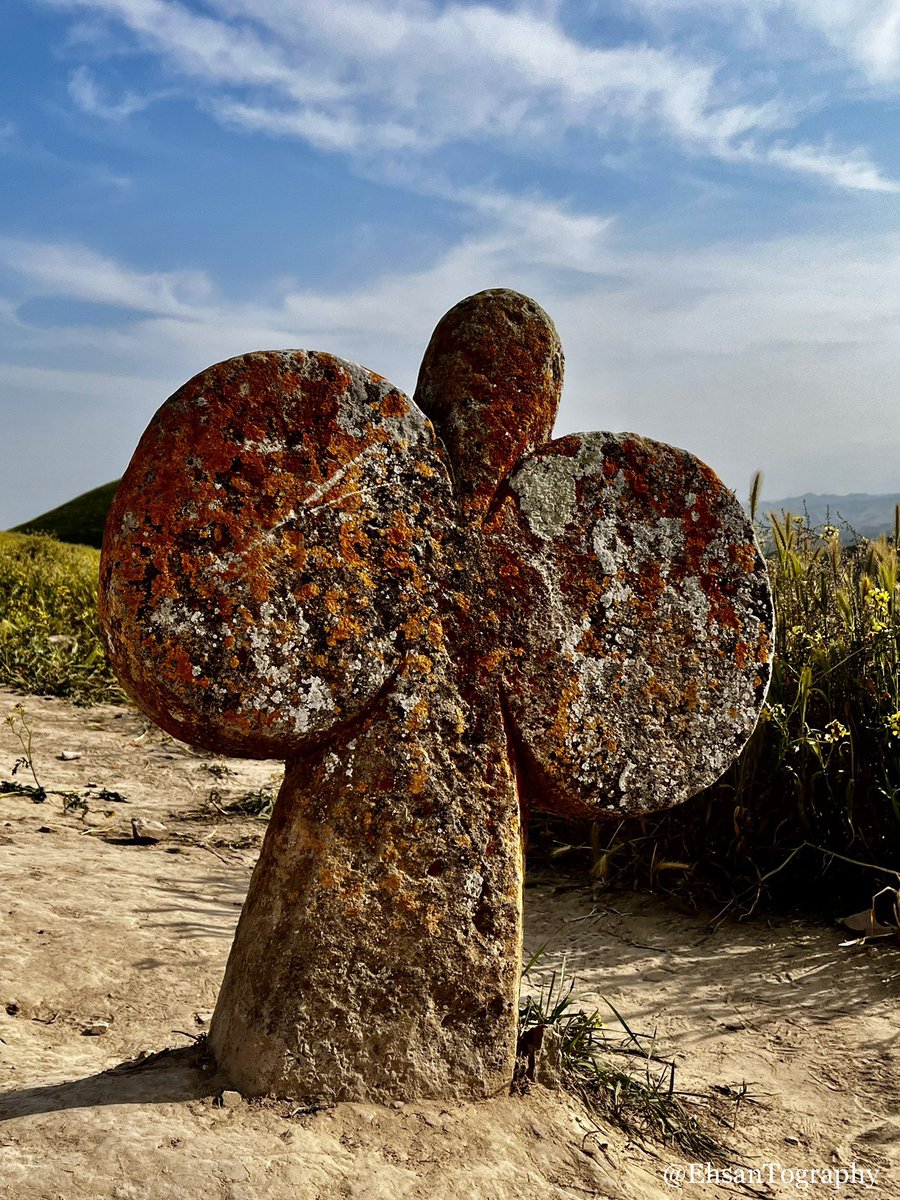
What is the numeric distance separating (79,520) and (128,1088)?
19.8 metres

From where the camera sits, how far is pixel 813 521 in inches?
228

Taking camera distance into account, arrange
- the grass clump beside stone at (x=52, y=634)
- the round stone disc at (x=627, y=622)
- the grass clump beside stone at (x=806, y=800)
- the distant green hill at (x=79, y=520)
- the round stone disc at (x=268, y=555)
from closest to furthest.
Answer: the round stone disc at (x=268, y=555), the round stone disc at (x=627, y=622), the grass clump beside stone at (x=806, y=800), the grass clump beside stone at (x=52, y=634), the distant green hill at (x=79, y=520)

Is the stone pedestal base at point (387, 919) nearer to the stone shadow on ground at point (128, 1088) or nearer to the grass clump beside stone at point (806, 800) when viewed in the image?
the stone shadow on ground at point (128, 1088)

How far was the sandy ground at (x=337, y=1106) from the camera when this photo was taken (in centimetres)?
205

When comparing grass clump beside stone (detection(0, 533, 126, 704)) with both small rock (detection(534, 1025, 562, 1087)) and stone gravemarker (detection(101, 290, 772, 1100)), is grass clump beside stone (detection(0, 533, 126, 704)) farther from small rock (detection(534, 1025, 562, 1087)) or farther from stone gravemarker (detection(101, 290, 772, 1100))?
small rock (detection(534, 1025, 562, 1087))

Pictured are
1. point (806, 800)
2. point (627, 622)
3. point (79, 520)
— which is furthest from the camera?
point (79, 520)

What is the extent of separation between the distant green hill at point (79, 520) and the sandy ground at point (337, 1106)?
49.3ft

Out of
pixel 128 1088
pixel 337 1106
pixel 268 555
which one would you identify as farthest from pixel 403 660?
pixel 128 1088

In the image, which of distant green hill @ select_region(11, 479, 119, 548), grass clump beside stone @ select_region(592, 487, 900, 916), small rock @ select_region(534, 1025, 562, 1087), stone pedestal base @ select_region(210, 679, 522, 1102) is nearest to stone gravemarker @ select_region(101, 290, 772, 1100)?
stone pedestal base @ select_region(210, 679, 522, 1102)

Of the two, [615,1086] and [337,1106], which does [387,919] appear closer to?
[337,1106]

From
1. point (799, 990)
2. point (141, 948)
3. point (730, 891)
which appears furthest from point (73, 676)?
point (799, 990)

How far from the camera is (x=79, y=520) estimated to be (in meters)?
20.8

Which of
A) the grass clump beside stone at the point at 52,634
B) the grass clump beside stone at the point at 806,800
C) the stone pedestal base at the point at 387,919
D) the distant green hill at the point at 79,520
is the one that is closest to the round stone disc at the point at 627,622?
the stone pedestal base at the point at 387,919

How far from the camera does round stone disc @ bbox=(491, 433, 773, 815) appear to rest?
2455mm
